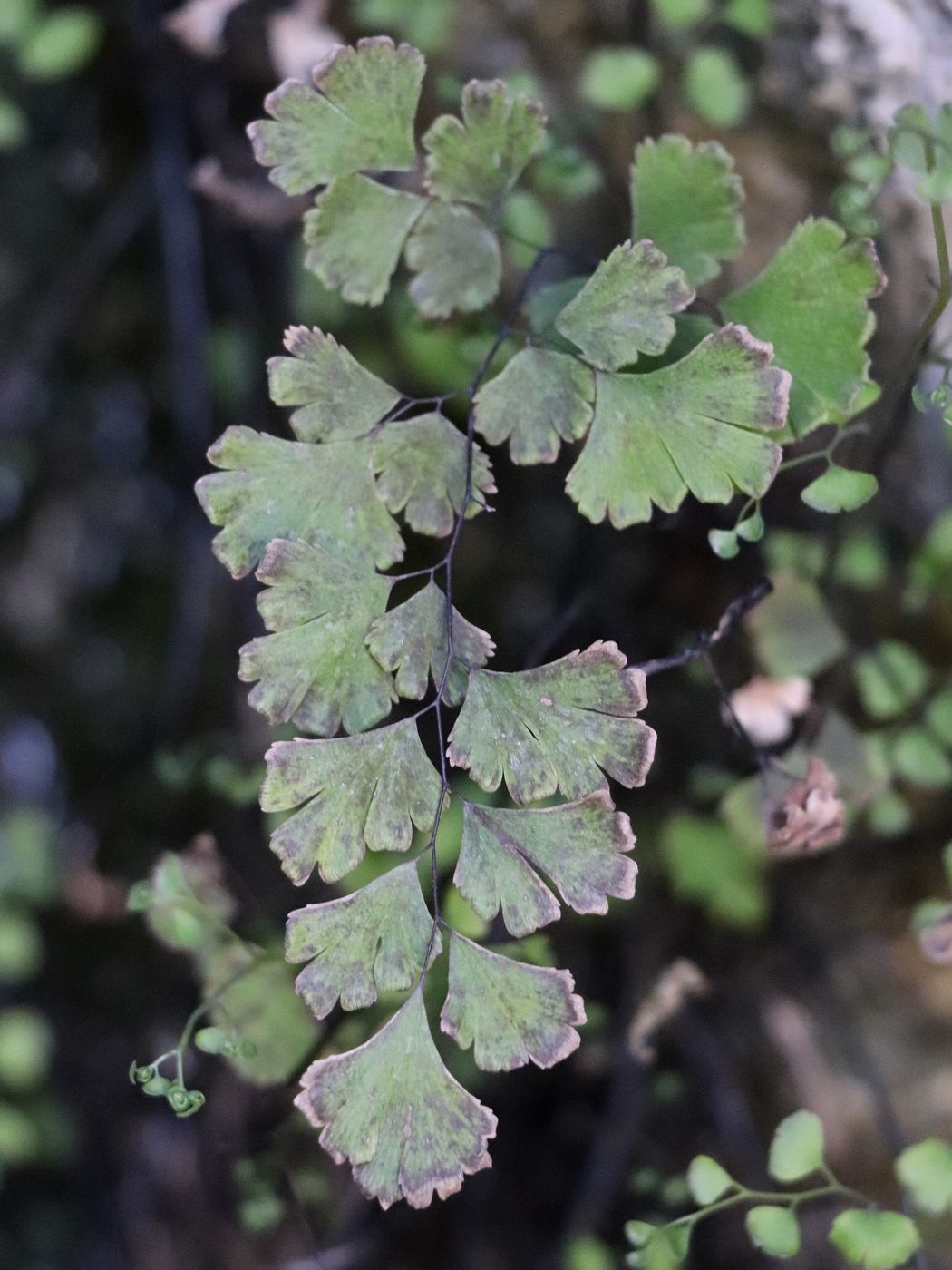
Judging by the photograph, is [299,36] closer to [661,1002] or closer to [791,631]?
[791,631]

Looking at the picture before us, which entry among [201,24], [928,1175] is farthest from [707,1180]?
[201,24]

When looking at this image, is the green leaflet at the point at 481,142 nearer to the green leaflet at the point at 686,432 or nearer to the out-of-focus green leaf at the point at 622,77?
the green leaflet at the point at 686,432

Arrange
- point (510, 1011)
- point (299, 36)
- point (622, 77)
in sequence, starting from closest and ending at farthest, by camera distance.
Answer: point (510, 1011)
point (622, 77)
point (299, 36)

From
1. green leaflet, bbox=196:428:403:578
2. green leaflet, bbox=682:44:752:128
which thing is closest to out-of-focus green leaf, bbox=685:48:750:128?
green leaflet, bbox=682:44:752:128

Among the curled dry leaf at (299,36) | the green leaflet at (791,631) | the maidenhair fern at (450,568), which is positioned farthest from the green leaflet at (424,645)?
the curled dry leaf at (299,36)

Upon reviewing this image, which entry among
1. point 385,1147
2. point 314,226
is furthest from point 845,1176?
point 314,226
